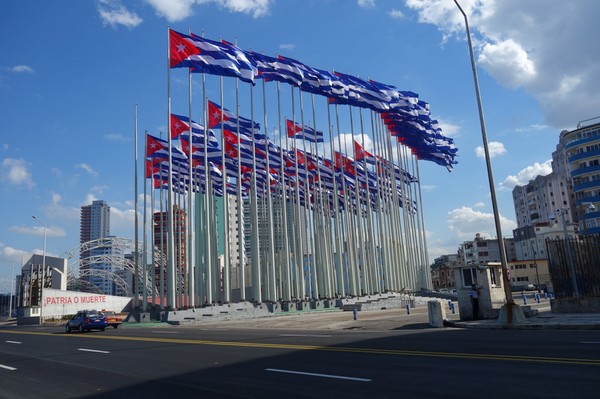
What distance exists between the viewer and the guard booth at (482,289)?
25.6 m

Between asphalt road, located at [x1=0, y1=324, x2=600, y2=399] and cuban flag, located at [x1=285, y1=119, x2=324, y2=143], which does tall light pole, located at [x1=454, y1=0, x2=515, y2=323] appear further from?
cuban flag, located at [x1=285, y1=119, x2=324, y2=143]

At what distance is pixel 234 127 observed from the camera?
4628 centimetres

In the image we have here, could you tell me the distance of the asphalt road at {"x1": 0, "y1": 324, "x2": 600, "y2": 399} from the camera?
8531 millimetres

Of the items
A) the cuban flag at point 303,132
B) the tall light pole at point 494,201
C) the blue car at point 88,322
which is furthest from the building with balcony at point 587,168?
the blue car at point 88,322

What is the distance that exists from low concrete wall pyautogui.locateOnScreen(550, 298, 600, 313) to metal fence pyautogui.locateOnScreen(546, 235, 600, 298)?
0.43 meters

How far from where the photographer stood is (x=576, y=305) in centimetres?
2525

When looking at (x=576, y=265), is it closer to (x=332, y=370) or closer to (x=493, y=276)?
(x=493, y=276)

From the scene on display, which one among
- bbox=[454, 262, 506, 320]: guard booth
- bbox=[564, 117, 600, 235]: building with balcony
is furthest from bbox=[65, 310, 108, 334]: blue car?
bbox=[564, 117, 600, 235]: building with balcony

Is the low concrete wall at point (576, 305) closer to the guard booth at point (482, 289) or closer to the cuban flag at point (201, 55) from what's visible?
the guard booth at point (482, 289)

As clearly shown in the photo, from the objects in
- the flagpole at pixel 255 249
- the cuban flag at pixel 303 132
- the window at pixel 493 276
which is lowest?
the window at pixel 493 276

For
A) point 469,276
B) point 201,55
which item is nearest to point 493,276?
point 469,276

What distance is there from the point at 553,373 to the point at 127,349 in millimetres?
14427

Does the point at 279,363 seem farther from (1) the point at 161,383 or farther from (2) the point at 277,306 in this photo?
(2) the point at 277,306

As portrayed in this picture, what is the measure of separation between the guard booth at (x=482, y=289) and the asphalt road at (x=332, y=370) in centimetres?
897
